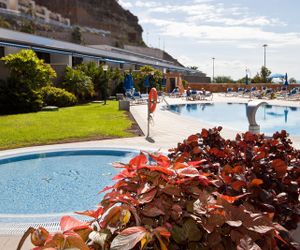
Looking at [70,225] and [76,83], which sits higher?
[76,83]

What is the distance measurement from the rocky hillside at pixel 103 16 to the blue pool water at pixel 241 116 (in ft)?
178

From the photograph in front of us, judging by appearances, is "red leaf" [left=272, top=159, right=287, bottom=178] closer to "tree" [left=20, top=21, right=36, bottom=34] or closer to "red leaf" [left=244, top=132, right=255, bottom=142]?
"red leaf" [left=244, top=132, right=255, bottom=142]

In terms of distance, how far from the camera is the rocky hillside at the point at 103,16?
82438 mm

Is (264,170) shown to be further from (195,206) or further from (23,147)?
(23,147)

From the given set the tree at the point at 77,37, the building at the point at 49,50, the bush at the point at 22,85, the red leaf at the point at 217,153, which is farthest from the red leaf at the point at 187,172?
the tree at the point at 77,37

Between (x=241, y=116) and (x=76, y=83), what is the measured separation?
9683mm

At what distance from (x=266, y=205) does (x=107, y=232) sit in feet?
2.96

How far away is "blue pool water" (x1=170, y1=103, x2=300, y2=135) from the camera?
15.6m

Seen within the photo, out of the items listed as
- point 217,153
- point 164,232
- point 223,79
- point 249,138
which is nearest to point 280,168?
point 217,153

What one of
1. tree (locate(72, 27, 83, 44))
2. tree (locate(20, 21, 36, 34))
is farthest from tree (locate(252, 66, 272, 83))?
tree (locate(20, 21, 36, 34))

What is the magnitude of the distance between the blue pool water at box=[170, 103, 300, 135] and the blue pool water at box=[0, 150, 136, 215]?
737 cm

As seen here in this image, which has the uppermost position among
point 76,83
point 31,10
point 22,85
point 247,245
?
point 31,10

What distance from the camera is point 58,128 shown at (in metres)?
12.4

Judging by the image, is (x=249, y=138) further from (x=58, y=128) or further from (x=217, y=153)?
(x=58, y=128)
